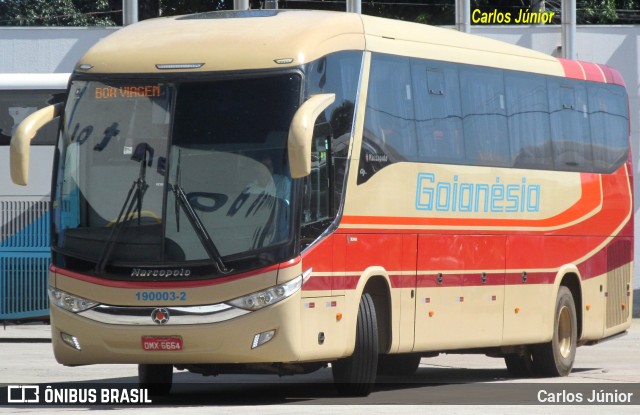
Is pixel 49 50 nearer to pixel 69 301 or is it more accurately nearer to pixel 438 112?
pixel 438 112

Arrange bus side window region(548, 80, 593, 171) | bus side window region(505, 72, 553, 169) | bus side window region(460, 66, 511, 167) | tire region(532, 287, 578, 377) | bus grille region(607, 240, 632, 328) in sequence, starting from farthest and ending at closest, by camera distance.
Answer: bus grille region(607, 240, 632, 328)
bus side window region(548, 80, 593, 171)
tire region(532, 287, 578, 377)
bus side window region(505, 72, 553, 169)
bus side window region(460, 66, 511, 167)

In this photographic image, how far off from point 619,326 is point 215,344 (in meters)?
8.71

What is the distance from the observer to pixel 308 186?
13703mm

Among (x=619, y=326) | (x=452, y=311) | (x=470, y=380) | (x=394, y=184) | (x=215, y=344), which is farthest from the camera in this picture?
(x=619, y=326)

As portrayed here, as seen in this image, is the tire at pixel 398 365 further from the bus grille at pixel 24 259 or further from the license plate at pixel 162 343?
the bus grille at pixel 24 259

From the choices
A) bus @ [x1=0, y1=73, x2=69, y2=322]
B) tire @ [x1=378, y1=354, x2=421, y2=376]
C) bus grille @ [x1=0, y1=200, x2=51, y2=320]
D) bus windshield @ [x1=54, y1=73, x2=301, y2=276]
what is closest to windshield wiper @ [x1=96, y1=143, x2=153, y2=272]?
bus windshield @ [x1=54, y1=73, x2=301, y2=276]

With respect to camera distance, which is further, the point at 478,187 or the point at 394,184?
the point at 478,187

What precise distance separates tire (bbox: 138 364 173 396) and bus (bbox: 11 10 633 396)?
1.3 inches

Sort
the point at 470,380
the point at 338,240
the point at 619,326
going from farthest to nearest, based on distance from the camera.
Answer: the point at 619,326
the point at 470,380
the point at 338,240

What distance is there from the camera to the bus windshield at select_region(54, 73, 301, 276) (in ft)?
44.0

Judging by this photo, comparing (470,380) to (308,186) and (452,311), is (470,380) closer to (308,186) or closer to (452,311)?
(452,311)

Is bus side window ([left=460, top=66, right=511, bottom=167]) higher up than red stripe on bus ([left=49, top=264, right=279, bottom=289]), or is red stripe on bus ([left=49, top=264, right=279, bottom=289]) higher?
bus side window ([left=460, top=66, right=511, bottom=167])

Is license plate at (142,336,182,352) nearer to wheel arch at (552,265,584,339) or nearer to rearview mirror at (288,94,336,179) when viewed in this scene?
rearview mirror at (288,94,336,179)

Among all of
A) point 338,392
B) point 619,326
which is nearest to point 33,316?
point 619,326
